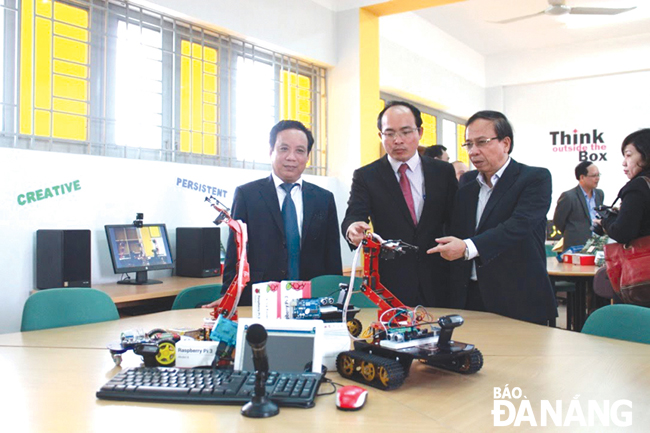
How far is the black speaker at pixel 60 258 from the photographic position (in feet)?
11.4

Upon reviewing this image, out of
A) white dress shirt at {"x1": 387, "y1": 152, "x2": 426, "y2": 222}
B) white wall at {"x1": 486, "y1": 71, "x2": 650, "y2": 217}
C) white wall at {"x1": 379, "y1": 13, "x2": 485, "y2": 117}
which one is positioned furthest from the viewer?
white wall at {"x1": 486, "y1": 71, "x2": 650, "y2": 217}

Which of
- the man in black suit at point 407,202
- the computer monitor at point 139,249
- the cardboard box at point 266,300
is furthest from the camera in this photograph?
the computer monitor at point 139,249

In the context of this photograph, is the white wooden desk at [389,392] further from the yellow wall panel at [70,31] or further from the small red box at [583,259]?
the small red box at [583,259]

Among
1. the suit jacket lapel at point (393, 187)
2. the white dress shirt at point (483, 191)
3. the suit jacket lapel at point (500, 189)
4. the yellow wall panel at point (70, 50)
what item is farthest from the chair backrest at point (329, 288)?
the yellow wall panel at point (70, 50)

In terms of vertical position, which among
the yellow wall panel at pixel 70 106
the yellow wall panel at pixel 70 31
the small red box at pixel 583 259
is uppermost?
the yellow wall panel at pixel 70 31

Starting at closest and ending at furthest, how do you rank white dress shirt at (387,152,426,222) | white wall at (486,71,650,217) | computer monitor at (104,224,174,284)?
white dress shirt at (387,152,426,222), computer monitor at (104,224,174,284), white wall at (486,71,650,217)

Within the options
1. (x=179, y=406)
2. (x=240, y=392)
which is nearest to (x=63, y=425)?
(x=179, y=406)

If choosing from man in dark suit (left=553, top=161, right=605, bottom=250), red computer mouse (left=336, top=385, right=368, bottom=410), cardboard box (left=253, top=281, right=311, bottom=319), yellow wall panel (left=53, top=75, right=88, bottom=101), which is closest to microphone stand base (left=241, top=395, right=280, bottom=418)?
red computer mouse (left=336, top=385, right=368, bottom=410)

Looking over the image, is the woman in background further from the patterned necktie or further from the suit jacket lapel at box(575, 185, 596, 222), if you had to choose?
the suit jacket lapel at box(575, 185, 596, 222)

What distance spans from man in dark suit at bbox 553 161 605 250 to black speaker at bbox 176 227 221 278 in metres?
4.48

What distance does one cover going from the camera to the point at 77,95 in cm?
406

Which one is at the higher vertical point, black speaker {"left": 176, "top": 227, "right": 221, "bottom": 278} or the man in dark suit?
the man in dark suit

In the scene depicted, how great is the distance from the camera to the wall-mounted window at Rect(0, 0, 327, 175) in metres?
3.77

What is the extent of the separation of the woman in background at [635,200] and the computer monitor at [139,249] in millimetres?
2980
